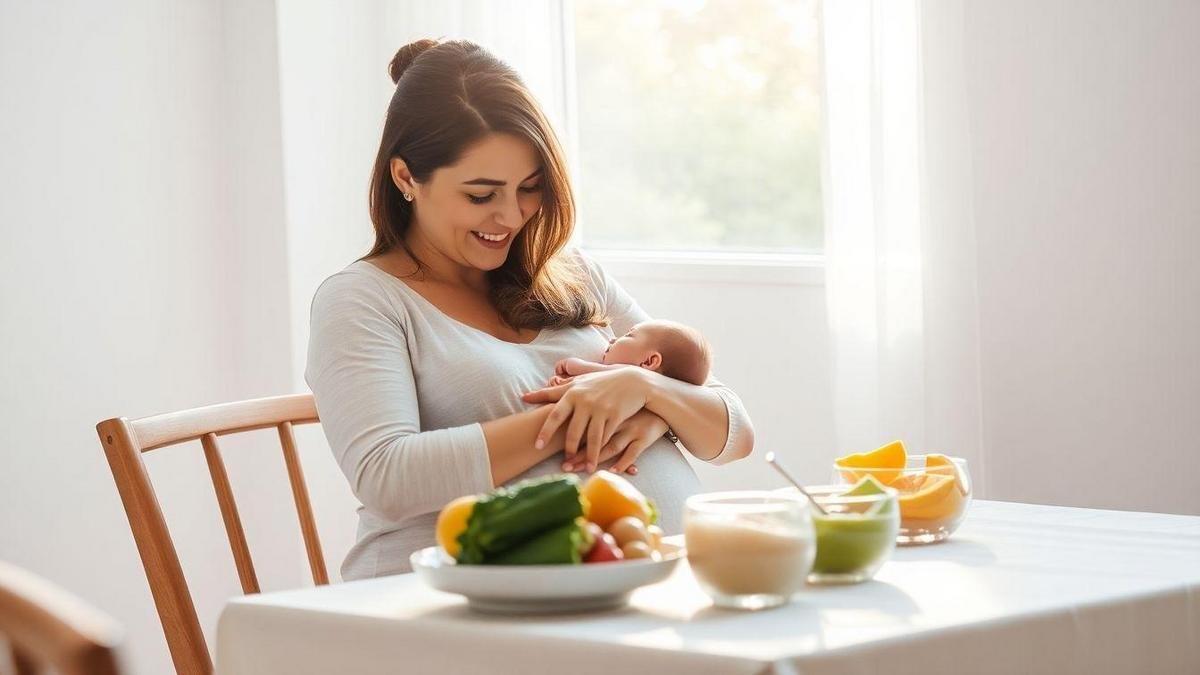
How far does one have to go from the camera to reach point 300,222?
3.36 metres

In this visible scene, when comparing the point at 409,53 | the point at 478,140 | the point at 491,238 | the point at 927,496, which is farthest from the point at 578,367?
the point at 927,496

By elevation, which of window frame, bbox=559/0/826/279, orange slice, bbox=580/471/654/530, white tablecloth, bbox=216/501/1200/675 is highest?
window frame, bbox=559/0/826/279

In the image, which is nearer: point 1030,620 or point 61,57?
point 1030,620

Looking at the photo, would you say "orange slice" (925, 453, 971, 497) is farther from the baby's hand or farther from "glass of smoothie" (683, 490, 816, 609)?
the baby's hand

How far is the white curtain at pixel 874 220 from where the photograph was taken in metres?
2.63

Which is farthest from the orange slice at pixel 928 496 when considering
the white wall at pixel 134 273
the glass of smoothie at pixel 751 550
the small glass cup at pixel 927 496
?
the white wall at pixel 134 273

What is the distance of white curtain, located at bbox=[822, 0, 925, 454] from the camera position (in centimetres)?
263

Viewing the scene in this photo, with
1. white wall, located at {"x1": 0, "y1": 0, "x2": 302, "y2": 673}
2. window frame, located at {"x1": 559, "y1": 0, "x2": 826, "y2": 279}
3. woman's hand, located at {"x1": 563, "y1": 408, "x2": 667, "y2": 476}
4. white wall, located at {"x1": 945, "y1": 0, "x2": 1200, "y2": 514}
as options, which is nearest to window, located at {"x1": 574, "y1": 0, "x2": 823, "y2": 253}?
window frame, located at {"x1": 559, "y1": 0, "x2": 826, "y2": 279}

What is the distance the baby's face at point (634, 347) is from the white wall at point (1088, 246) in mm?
893

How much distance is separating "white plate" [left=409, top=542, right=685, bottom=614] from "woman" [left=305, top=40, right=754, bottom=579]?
0.58 m

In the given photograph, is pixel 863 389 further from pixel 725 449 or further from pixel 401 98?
pixel 401 98

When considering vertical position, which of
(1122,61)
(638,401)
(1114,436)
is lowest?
(1114,436)

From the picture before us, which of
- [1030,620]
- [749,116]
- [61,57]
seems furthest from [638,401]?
[61,57]

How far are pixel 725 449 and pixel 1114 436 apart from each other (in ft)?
2.98
